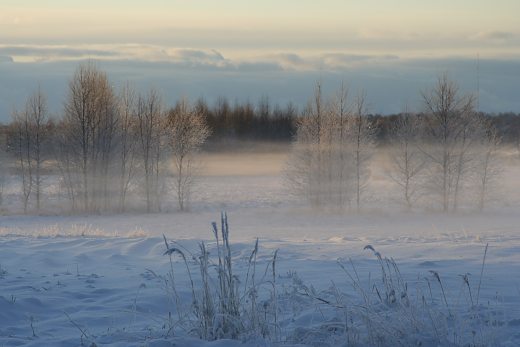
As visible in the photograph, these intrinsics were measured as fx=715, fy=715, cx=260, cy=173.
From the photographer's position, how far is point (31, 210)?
1951 inches

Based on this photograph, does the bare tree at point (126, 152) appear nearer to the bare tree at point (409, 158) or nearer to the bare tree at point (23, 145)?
the bare tree at point (23, 145)

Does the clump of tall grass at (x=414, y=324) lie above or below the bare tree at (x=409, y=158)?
above

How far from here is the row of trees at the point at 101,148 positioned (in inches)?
2005

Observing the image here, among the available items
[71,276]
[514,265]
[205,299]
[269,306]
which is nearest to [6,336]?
[205,299]

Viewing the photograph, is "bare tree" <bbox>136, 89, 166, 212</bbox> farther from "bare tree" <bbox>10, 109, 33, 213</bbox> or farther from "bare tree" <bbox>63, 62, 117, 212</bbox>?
"bare tree" <bbox>10, 109, 33, 213</bbox>

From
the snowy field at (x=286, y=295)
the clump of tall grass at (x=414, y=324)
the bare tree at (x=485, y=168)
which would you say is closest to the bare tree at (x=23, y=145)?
the bare tree at (x=485, y=168)

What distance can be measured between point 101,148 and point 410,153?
21.9 metres

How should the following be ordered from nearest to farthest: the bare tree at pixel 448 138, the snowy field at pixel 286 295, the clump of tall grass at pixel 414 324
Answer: the clump of tall grass at pixel 414 324 → the snowy field at pixel 286 295 → the bare tree at pixel 448 138

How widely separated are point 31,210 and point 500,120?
73.9 meters

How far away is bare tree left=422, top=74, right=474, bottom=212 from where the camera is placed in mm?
47750

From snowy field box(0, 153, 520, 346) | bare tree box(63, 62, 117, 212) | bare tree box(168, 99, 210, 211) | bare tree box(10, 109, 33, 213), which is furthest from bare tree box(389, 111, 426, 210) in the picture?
snowy field box(0, 153, 520, 346)

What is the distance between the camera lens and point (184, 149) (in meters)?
52.6

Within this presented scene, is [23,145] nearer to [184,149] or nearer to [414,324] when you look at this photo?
[184,149]

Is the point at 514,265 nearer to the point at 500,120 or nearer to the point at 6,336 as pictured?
the point at 6,336
